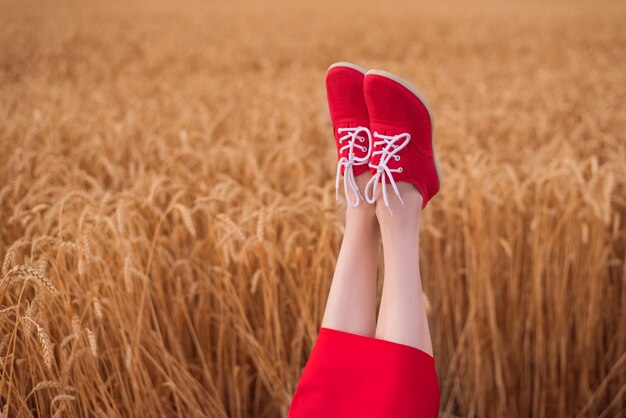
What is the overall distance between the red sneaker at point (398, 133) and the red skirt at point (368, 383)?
385mm

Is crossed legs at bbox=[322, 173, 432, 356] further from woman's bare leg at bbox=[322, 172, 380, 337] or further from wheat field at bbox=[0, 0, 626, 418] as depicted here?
wheat field at bbox=[0, 0, 626, 418]

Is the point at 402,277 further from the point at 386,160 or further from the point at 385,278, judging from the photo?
the point at 386,160

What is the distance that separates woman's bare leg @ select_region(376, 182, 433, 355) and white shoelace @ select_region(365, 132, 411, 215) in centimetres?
3

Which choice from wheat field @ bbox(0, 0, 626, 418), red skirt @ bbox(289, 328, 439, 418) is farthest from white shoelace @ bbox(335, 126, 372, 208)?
red skirt @ bbox(289, 328, 439, 418)

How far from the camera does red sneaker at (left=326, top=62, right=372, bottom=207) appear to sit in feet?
4.99

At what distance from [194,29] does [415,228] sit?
9.83 meters

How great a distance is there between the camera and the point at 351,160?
4.89 feet

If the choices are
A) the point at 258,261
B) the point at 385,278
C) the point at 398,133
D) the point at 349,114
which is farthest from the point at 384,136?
→ the point at 258,261

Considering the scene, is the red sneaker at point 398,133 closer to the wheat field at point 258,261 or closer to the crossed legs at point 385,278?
→ the crossed legs at point 385,278

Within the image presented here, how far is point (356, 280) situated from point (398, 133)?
0.40 m

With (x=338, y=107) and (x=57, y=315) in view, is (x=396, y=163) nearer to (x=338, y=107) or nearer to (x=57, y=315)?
(x=338, y=107)

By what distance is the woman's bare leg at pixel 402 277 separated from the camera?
1185mm

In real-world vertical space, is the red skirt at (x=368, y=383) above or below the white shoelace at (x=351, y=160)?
below

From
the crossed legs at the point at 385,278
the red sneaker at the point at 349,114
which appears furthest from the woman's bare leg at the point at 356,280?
the red sneaker at the point at 349,114
